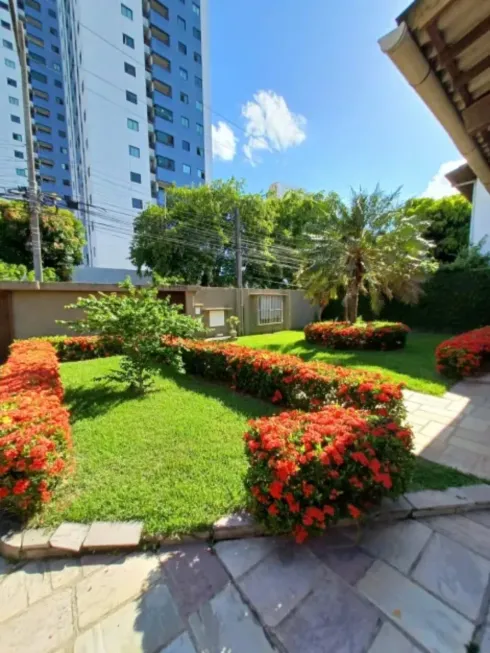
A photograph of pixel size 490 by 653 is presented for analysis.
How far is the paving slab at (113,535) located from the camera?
6.88ft

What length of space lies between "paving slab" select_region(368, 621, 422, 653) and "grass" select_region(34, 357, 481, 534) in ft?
3.96

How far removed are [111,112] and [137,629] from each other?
36.2m

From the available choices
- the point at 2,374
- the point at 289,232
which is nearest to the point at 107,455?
the point at 2,374

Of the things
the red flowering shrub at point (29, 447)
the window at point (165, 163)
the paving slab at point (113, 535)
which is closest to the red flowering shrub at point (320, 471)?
the paving slab at point (113, 535)

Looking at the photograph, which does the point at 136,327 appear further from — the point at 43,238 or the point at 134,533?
the point at 43,238

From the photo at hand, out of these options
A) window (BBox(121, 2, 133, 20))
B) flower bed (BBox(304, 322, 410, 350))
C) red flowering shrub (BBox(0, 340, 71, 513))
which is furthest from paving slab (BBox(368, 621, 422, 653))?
window (BBox(121, 2, 133, 20))

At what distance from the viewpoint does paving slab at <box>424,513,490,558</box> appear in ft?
6.81

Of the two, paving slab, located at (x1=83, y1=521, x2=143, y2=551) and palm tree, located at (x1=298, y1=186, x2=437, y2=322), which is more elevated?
palm tree, located at (x1=298, y1=186, x2=437, y2=322)

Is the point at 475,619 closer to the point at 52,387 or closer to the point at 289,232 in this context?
the point at 52,387

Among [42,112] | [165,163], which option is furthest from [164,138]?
[42,112]

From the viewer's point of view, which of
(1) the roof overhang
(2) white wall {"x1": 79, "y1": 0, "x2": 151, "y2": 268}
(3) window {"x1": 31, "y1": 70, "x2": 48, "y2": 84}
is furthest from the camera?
(3) window {"x1": 31, "y1": 70, "x2": 48, "y2": 84}

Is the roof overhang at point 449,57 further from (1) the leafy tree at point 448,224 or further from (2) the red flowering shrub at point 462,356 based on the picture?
(1) the leafy tree at point 448,224

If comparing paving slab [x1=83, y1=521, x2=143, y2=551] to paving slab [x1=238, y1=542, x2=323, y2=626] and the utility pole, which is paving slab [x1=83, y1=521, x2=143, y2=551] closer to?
paving slab [x1=238, y1=542, x2=323, y2=626]

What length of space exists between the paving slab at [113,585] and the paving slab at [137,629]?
0.22ft
